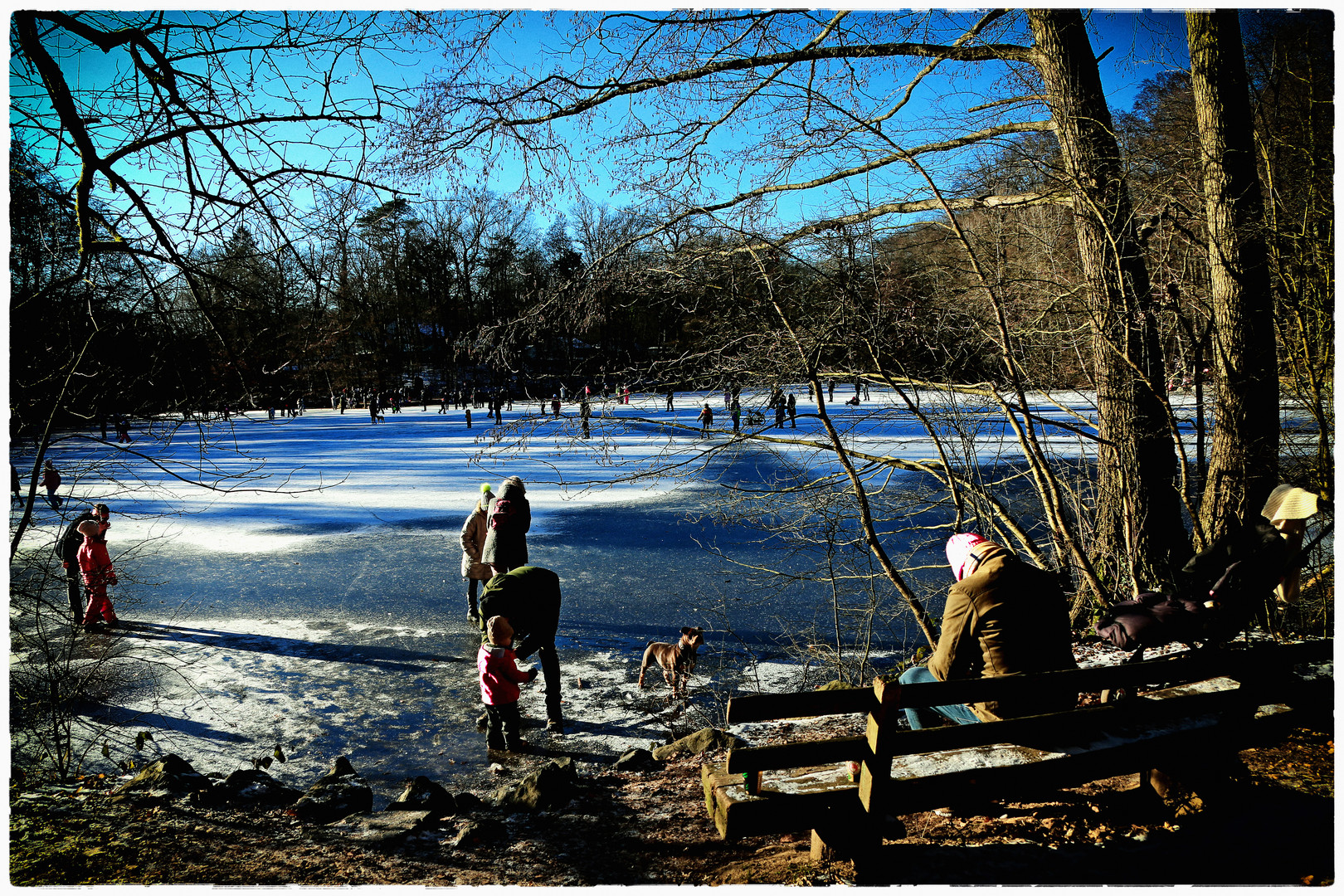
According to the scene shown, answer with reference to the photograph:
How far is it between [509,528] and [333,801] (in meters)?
2.42

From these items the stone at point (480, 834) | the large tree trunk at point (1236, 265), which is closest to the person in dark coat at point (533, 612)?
the stone at point (480, 834)

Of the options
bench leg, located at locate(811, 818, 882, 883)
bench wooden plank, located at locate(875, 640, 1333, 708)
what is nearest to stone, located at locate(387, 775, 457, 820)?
bench leg, located at locate(811, 818, 882, 883)

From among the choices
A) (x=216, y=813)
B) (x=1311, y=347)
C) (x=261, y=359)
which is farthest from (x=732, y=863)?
(x=1311, y=347)

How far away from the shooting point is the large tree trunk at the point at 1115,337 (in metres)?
5.13

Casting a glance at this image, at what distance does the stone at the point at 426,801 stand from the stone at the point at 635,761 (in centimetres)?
105

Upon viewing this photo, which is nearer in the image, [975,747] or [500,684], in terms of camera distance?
[975,747]

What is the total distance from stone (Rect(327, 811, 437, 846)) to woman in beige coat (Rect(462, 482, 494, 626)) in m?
3.32

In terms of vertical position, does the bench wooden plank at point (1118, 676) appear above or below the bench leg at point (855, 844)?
above

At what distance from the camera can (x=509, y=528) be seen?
616 centimetres

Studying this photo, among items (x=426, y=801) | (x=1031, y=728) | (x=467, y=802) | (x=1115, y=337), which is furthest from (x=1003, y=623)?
(x=1115, y=337)

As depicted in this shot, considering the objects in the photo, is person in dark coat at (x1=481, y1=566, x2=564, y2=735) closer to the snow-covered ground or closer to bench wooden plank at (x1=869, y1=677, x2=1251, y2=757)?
the snow-covered ground

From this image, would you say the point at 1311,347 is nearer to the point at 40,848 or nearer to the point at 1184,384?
the point at 1184,384

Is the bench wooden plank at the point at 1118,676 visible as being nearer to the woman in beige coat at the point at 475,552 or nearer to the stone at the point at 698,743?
the stone at the point at 698,743

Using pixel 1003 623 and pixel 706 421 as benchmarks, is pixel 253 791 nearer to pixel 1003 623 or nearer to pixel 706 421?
pixel 706 421
